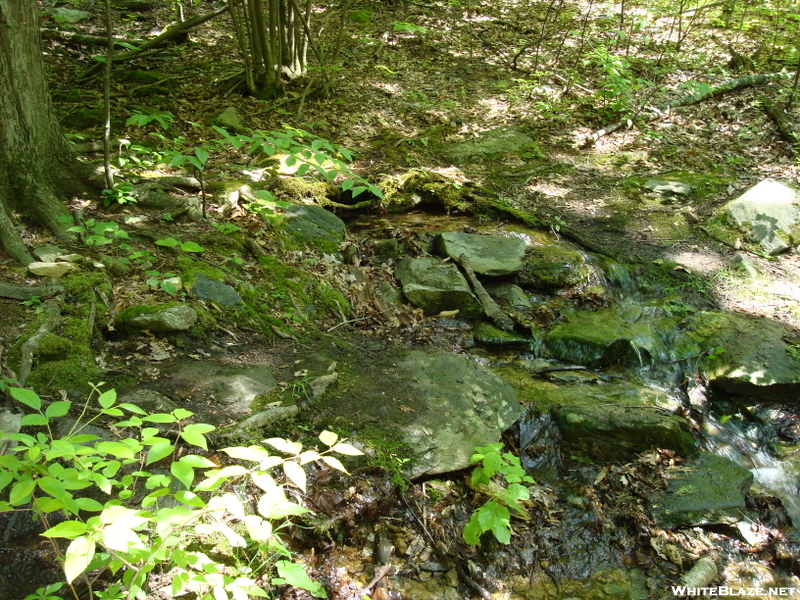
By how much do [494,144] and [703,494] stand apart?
20.0 feet

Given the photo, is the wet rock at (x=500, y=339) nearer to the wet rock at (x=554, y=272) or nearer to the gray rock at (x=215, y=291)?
the wet rock at (x=554, y=272)

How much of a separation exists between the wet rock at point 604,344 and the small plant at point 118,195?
4020 mm

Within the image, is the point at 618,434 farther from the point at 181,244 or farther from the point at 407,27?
the point at 407,27

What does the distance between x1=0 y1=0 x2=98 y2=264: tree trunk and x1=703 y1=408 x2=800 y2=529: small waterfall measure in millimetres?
5461

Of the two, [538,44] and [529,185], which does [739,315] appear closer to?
[529,185]

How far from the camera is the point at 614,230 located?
696cm

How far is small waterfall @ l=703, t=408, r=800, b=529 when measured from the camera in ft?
13.4

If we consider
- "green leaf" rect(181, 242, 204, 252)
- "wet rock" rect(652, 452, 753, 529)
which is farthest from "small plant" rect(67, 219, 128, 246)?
"wet rock" rect(652, 452, 753, 529)

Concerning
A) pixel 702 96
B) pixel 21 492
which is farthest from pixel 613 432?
pixel 702 96

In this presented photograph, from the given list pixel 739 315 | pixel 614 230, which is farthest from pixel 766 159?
pixel 739 315

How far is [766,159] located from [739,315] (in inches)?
166

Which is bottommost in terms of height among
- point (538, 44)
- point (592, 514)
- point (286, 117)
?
point (592, 514)

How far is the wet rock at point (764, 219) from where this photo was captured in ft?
21.7

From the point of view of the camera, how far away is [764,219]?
22.2 ft
